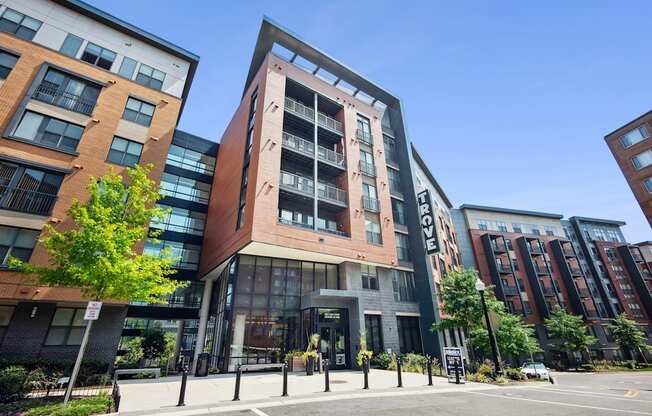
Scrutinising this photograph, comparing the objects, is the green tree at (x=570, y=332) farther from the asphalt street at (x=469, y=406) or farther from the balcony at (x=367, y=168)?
the asphalt street at (x=469, y=406)

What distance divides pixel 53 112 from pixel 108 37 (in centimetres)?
872

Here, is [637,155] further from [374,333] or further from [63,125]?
[63,125]

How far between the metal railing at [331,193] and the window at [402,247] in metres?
7.51

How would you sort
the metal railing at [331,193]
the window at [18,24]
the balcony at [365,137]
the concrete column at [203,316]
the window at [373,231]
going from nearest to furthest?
the window at [18,24]
the metal railing at [331,193]
the window at [373,231]
the concrete column at [203,316]
the balcony at [365,137]

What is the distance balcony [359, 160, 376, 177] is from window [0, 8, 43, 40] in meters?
26.3

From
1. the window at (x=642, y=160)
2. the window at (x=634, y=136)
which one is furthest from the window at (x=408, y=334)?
the window at (x=634, y=136)

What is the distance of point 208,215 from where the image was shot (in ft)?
95.7

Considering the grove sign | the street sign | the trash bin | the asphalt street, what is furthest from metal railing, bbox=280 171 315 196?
the asphalt street

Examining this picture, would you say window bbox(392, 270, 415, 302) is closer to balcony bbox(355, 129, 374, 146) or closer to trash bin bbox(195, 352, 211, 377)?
balcony bbox(355, 129, 374, 146)

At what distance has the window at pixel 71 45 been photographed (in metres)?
20.5

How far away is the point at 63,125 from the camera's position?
18422mm

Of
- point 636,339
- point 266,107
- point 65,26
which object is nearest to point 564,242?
point 636,339

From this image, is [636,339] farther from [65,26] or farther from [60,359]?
[65,26]

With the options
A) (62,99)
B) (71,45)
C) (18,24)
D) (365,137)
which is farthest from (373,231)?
(18,24)
